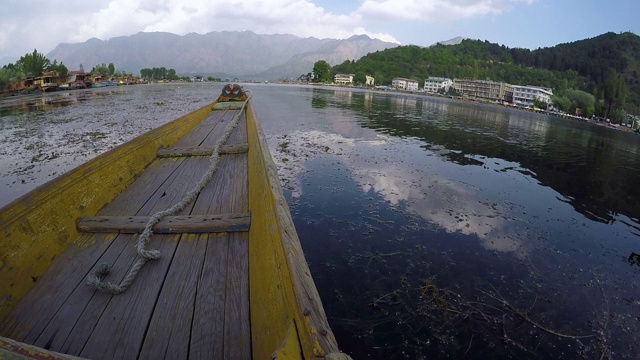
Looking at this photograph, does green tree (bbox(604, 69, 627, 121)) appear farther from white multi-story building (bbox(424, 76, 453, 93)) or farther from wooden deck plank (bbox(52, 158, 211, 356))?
wooden deck plank (bbox(52, 158, 211, 356))

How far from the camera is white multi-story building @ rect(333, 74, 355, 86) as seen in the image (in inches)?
6909

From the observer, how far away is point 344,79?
17650cm

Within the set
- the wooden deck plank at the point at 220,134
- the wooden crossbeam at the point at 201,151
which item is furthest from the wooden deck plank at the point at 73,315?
the wooden deck plank at the point at 220,134

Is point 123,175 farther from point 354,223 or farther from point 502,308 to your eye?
point 502,308

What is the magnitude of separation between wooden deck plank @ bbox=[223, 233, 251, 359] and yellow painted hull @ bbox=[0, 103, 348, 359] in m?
0.05

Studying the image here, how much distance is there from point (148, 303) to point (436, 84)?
174 meters

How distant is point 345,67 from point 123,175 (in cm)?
20295

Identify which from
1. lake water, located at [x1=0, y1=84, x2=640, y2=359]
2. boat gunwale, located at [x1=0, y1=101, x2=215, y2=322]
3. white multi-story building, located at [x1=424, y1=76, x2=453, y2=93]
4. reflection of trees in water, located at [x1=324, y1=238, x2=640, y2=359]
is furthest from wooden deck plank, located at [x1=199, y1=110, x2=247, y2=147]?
white multi-story building, located at [x1=424, y1=76, x2=453, y2=93]

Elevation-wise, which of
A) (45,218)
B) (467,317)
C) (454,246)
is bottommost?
(467,317)

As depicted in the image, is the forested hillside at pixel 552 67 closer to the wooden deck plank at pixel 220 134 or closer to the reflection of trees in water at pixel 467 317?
the reflection of trees in water at pixel 467 317

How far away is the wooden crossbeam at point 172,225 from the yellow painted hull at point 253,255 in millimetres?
120

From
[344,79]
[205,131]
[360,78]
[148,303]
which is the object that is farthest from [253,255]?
[344,79]

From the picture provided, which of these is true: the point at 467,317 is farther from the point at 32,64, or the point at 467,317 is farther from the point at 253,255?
the point at 32,64

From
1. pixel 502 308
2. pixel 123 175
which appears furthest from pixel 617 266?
pixel 123 175
